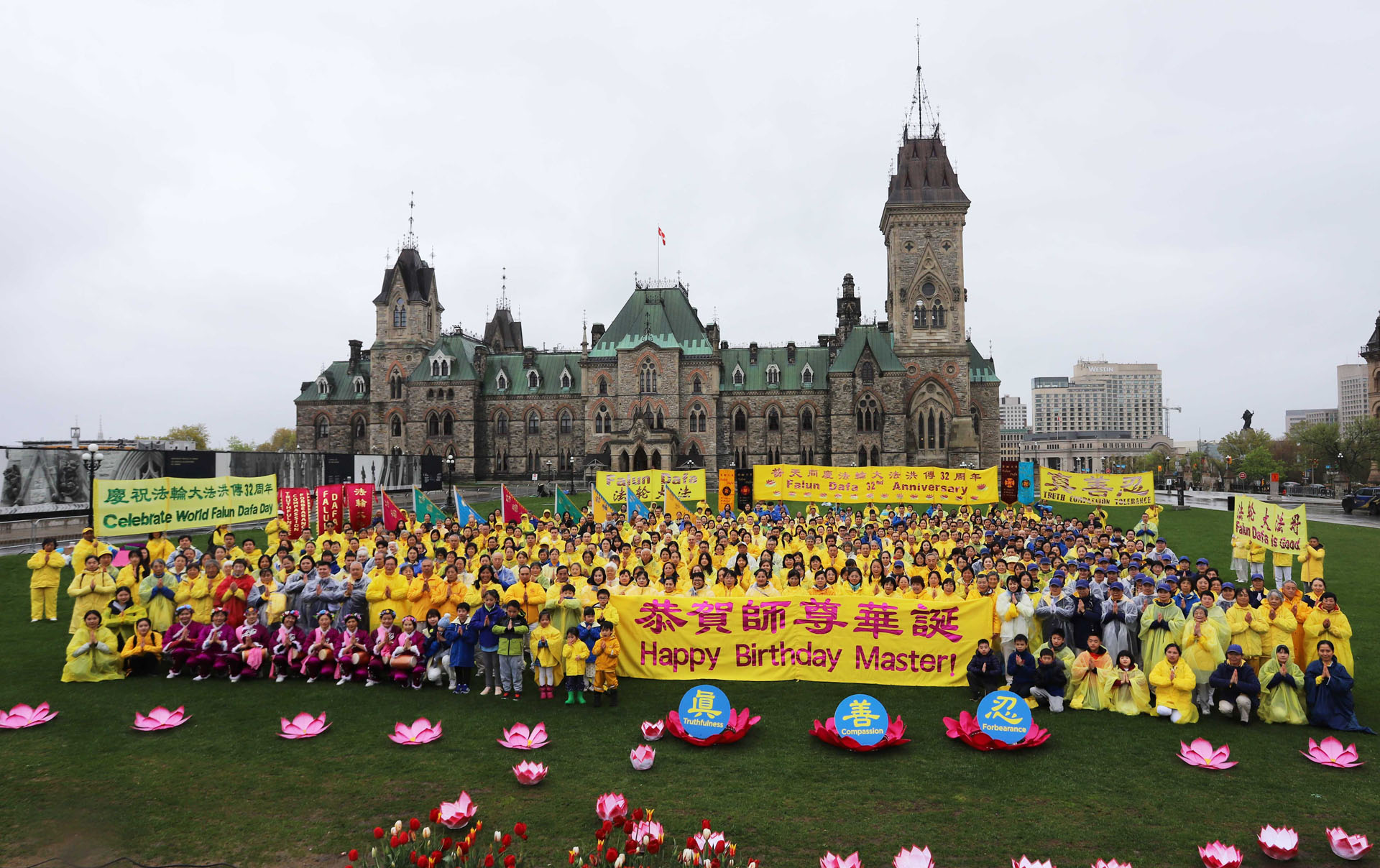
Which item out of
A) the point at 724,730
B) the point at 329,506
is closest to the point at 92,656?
the point at 724,730

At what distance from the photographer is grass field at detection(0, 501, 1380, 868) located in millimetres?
6539

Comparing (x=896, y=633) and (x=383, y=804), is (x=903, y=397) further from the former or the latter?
(x=383, y=804)

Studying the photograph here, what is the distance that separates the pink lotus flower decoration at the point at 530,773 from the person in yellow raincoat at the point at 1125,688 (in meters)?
7.27

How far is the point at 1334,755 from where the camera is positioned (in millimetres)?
8031

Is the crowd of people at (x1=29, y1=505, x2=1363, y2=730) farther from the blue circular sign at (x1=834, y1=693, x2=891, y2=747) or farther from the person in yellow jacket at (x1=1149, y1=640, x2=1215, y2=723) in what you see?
the blue circular sign at (x1=834, y1=693, x2=891, y2=747)

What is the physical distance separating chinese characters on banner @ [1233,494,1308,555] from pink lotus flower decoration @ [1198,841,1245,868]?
45.1 feet

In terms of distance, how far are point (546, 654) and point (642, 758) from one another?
2.93 meters

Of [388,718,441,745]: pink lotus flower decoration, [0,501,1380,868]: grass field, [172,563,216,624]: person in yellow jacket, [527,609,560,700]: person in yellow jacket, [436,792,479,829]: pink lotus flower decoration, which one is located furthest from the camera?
[172,563,216,624]: person in yellow jacket

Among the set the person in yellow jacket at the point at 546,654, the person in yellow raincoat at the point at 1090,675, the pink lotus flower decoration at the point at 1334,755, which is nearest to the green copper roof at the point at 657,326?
the person in yellow jacket at the point at 546,654

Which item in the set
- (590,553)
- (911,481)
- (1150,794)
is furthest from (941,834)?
(911,481)

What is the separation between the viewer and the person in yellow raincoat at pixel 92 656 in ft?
35.5

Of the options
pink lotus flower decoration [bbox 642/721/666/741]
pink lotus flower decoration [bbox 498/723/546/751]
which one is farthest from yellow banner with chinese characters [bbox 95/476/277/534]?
pink lotus flower decoration [bbox 642/721/666/741]

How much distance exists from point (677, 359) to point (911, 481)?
116 feet

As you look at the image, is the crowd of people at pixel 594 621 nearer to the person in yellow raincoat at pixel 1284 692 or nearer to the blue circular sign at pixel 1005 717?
the person in yellow raincoat at pixel 1284 692
